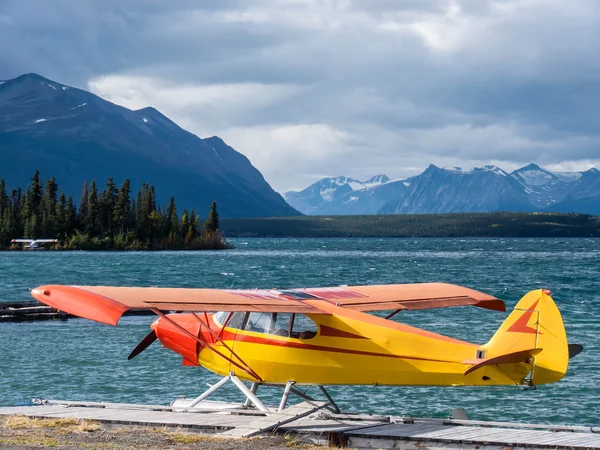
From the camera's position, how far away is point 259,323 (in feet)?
43.2

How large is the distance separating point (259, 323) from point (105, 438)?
2.82m

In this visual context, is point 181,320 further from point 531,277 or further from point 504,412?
point 531,277

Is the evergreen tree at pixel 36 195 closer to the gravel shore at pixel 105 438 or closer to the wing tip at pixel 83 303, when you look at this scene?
the gravel shore at pixel 105 438

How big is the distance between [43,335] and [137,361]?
7.13 meters

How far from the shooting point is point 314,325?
42.0 feet

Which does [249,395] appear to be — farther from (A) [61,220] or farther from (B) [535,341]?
(A) [61,220]

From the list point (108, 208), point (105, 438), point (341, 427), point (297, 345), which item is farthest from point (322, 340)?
point (108, 208)

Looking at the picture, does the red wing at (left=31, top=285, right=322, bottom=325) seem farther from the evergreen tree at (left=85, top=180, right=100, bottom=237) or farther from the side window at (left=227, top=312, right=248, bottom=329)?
the evergreen tree at (left=85, top=180, right=100, bottom=237)

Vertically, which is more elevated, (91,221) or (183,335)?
(91,221)

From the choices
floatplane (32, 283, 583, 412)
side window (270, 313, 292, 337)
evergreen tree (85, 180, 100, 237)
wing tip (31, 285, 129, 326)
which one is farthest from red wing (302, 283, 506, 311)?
evergreen tree (85, 180, 100, 237)

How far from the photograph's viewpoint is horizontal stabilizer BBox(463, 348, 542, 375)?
11.4m

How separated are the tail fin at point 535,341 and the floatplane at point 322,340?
0.5 inches

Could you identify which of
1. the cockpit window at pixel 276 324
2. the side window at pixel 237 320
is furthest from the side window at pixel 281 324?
the side window at pixel 237 320

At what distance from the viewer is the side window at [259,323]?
13.1 metres
